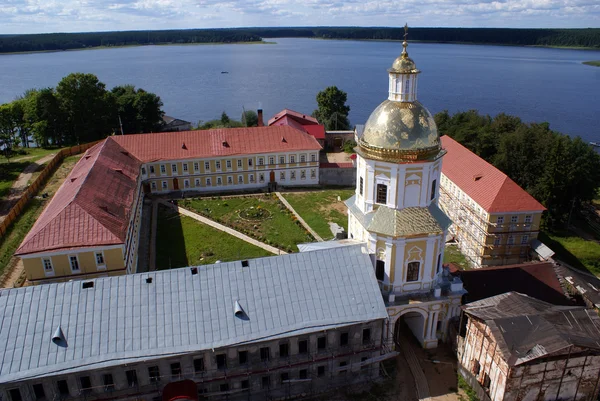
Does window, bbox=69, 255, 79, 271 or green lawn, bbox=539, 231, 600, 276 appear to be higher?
window, bbox=69, 255, 79, 271

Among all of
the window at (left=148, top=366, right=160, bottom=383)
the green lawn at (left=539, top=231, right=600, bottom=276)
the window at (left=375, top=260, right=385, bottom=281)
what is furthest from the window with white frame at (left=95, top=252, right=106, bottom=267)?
the green lawn at (left=539, top=231, right=600, bottom=276)

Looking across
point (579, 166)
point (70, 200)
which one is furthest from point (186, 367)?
point (579, 166)

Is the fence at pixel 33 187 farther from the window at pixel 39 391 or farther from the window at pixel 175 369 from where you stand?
the window at pixel 175 369

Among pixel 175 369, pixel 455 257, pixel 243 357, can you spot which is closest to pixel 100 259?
pixel 175 369

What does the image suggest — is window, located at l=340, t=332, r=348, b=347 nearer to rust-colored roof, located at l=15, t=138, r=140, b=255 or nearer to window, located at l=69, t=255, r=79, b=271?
rust-colored roof, located at l=15, t=138, r=140, b=255

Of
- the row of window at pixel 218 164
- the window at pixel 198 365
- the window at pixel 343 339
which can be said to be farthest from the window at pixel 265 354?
the row of window at pixel 218 164

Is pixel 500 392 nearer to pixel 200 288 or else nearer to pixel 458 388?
pixel 458 388
